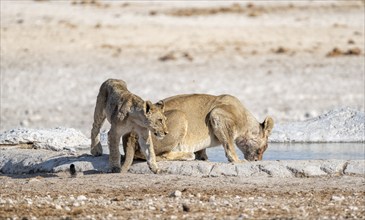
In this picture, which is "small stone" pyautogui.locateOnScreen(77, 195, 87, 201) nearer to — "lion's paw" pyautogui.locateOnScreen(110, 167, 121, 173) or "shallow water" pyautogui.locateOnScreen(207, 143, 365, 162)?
"lion's paw" pyautogui.locateOnScreen(110, 167, 121, 173)

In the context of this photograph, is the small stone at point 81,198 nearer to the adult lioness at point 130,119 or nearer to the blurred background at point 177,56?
the adult lioness at point 130,119

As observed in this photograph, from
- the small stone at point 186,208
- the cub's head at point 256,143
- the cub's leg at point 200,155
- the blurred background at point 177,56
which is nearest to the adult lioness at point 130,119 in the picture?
the cub's leg at point 200,155

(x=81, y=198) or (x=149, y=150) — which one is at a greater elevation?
(x=149, y=150)

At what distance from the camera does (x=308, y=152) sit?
1412cm

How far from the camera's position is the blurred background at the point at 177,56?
20375mm

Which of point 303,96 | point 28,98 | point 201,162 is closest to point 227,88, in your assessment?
point 303,96

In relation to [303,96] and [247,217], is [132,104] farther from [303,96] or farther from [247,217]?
[303,96]

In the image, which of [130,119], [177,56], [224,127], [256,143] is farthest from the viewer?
[177,56]

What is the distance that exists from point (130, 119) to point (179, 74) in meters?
11.2

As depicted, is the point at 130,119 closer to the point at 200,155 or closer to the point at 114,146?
the point at 114,146

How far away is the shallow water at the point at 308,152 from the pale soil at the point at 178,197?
8.64ft

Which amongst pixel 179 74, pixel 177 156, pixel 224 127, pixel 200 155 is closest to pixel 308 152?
pixel 200 155

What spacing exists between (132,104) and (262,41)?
49.0 feet

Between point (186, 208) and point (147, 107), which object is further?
point (147, 107)
